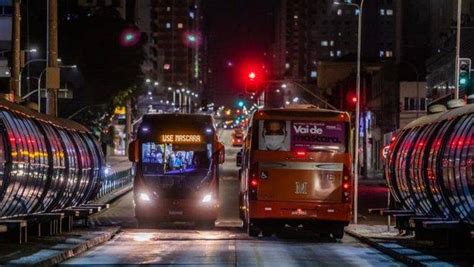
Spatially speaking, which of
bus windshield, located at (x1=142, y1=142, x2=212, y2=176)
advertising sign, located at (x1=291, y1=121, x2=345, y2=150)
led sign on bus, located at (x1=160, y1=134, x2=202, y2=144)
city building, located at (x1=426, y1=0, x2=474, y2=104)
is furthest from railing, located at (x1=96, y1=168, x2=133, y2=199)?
advertising sign, located at (x1=291, y1=121, x2=345, y2=150)

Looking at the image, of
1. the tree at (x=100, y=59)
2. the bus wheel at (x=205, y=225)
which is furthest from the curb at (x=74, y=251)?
the tree at (x=100, y=59)

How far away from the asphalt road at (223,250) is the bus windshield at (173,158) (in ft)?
6.43

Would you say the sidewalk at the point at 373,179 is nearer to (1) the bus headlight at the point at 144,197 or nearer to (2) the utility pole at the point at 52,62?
(2) the utility pole at the point at 52,62

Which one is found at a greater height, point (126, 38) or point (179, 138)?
point (126, 38)

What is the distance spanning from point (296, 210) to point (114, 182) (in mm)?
31386

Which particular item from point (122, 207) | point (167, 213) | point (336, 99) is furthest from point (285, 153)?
point (336, 99)

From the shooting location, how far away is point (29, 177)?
67.3 ft

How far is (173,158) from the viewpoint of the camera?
3053 centimetres

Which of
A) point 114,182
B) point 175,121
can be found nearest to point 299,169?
point 175,121

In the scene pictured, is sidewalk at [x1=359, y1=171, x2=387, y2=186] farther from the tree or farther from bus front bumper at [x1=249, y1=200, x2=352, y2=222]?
bus front bumper at [x1=249, y1=200, x2=352, y2=222]

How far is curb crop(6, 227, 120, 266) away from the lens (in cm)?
1747

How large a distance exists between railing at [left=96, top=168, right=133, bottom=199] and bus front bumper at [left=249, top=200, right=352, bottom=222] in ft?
70.7

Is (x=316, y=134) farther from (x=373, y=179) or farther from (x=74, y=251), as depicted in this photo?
(x=373, y=179)

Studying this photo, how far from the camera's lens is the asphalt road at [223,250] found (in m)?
19.6
